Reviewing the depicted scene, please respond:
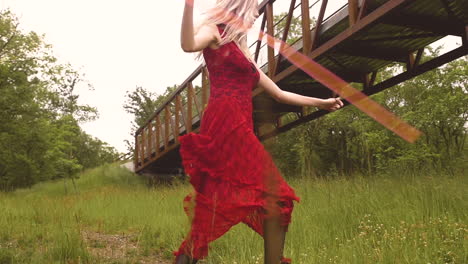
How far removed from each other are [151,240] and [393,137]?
15.0 m

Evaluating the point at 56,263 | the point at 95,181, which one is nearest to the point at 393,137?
the point at 95,181

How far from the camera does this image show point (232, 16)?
5.54ft

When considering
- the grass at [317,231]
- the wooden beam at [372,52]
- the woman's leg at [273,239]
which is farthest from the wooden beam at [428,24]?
the woman's leg at [273,239]

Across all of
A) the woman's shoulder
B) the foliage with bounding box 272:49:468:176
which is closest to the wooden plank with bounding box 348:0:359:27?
the woman's shoulder

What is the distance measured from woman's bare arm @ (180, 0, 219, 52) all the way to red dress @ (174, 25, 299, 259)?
0.09m

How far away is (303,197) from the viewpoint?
5.58 m

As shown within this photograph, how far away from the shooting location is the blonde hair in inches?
65.3

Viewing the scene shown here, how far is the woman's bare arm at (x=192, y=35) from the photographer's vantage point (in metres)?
1.48

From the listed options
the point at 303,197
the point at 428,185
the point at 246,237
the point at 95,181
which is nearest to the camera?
the point at 246,237

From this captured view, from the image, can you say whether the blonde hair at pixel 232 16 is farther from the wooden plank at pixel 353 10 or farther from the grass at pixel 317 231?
the wooden plank at pixel 353 10

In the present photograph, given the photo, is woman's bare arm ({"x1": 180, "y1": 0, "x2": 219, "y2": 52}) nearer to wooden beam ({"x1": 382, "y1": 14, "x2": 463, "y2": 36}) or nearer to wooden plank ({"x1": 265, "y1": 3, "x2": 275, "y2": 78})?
Result: wooden beam ({"x1": 382, "y1": 14, "x2": 463, "y2": 36})

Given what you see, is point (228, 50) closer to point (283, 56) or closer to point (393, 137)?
point (283, 56)

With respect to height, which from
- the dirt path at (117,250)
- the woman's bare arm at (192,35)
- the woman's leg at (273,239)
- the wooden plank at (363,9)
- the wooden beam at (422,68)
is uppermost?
the wooden plank at (363,9)

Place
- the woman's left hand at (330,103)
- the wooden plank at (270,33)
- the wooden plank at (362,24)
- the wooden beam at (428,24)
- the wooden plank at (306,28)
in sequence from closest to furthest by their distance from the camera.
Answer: the woman's left hand at (330,103) < the wooden plank at (362,24) < the wooden beam at (428,24) < the wooden plank at (306,28) < the wooden plank at (270,33)
